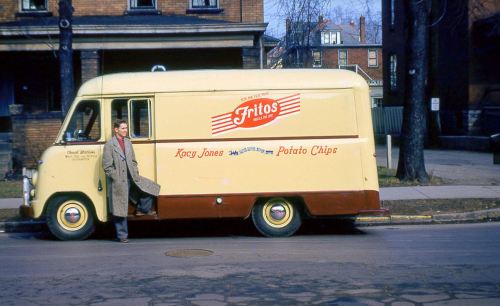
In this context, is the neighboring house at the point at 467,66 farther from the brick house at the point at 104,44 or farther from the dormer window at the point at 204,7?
the brick house at the point at 104,44

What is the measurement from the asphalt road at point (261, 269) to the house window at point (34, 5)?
1361cm

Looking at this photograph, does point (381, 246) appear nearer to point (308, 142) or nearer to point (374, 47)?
point (308, 142)

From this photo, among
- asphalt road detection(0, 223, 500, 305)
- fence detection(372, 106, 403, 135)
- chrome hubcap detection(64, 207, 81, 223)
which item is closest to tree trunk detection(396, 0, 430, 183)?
asphalt road detection(0, 223, 500, 305)

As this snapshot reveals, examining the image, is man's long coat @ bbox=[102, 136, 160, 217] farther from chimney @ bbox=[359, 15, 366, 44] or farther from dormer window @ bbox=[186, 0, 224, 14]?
chimney @ bbox=[359, 15, 366, 44]

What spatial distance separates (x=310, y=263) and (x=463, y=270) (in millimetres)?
1854

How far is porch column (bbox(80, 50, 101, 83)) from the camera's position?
20.1 m

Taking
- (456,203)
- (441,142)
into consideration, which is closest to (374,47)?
(441,142)

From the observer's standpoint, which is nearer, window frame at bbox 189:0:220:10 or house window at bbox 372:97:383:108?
window frame at bbox 189:0:220:10

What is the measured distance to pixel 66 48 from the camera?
1700 cm

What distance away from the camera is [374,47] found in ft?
219

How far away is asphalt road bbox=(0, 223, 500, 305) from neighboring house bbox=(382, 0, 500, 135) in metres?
18.2

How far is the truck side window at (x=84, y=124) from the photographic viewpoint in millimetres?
10836

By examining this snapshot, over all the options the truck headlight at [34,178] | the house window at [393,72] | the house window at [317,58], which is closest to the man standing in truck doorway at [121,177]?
the truck headlight at [34,178]

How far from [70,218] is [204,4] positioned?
13.9 meters
